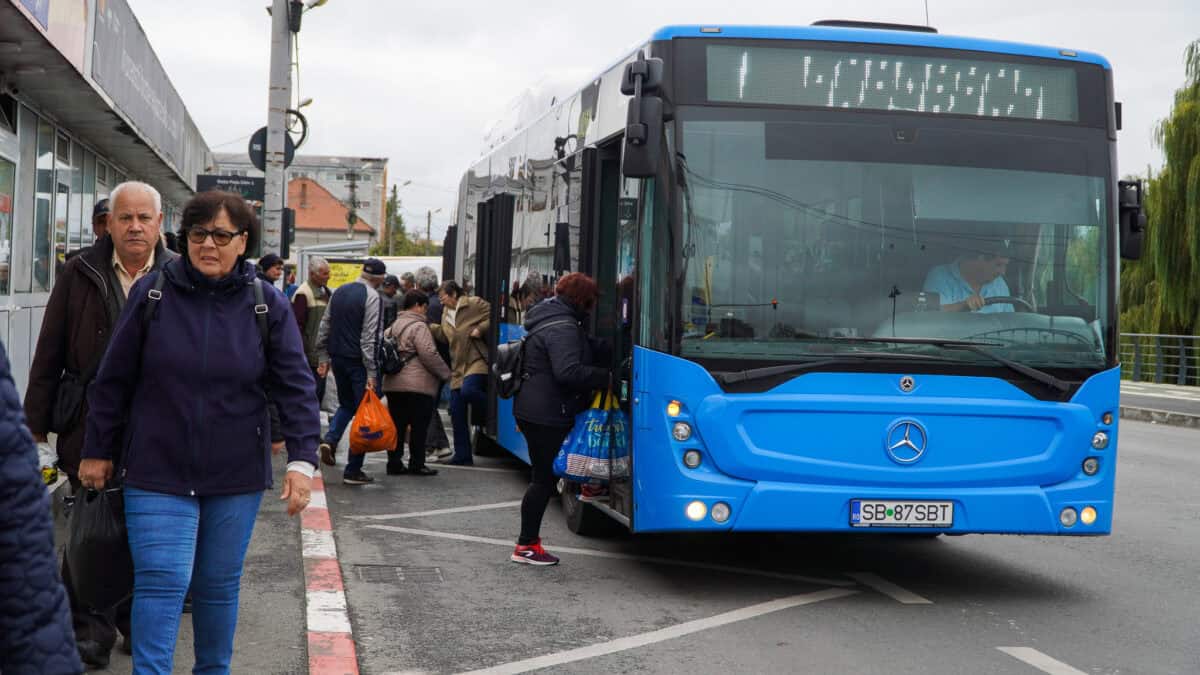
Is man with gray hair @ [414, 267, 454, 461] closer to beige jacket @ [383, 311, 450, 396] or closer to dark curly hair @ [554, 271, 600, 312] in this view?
beige jacket @ [383, 311, 450, 396]

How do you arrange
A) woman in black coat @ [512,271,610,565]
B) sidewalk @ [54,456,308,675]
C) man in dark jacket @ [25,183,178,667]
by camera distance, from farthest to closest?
woman in black coat @ [512,271,610,565] → sidewalk @ [54,456,308,675] → man in dark jacket @ [25,183,178,667]

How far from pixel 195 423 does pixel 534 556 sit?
4156mm

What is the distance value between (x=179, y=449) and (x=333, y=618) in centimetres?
236

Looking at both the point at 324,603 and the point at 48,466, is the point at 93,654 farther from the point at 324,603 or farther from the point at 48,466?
the point at 48,466

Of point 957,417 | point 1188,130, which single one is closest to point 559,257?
point 957,417

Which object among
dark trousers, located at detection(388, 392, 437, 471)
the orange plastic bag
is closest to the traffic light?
dark trousers, located at detection(388, 392, 437, 471)

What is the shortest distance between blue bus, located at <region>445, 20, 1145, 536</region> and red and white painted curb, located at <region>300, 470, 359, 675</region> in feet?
5.17

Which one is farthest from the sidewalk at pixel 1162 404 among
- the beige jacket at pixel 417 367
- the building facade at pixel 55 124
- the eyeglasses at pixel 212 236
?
the eyeglasses at pixel 212 236

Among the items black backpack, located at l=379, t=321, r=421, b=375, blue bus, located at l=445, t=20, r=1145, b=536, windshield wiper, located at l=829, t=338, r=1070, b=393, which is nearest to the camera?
blue bus, located at l=445, t=20, r=1145, b=536

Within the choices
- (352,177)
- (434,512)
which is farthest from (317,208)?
(434,512)

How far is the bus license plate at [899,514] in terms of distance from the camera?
734 cm

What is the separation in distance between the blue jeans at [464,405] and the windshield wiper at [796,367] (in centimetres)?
607

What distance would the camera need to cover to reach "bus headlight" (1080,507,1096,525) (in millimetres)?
7609

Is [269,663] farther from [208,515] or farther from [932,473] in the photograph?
[932,473]
